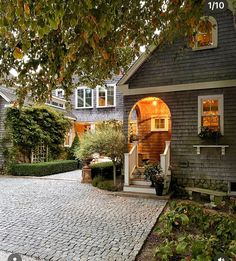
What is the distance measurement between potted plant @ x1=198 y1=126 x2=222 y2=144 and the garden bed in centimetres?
382

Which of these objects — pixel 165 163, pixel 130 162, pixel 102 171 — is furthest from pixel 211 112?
pixel 102 171

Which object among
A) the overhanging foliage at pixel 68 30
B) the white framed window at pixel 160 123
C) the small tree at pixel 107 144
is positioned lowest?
the small tree at pixel 107 144

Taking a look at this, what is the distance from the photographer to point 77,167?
1873 centimetres

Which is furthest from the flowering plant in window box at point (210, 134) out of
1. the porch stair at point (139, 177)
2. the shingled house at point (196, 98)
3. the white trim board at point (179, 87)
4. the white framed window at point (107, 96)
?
the white framed window at point (107, 96)

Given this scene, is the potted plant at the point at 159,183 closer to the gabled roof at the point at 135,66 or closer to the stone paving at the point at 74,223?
the stone paving at the point at 74,223

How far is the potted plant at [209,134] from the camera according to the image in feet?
30.4

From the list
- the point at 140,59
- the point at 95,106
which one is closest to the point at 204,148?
the point at 140,59

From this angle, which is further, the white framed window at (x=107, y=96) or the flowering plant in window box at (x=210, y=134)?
the white framed window at (x=107, y=96)

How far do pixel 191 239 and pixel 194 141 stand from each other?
5769 mm

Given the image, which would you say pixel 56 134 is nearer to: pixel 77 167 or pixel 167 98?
pixel 77 167

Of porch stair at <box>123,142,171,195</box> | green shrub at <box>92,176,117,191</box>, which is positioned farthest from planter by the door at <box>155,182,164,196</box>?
green shrub at <box>92,176,117,191</box>

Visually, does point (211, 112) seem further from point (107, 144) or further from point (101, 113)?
point (101, 113)

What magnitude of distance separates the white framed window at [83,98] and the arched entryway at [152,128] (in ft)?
29.9

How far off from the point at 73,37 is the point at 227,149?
696 centimetres
